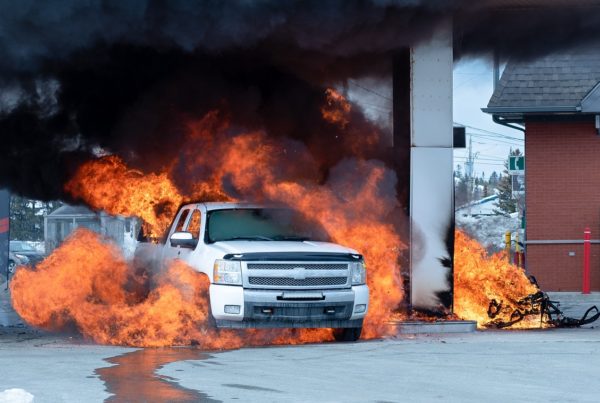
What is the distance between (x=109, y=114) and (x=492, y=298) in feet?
22.1

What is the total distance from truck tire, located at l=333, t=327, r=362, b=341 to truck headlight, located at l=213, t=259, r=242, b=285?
160 cm

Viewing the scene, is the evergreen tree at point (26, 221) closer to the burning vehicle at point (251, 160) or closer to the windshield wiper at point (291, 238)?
the burning vehicle at point (251, 160)

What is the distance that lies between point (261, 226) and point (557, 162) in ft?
39.4

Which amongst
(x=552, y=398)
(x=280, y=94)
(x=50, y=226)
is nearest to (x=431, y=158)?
(x=280, y=94)

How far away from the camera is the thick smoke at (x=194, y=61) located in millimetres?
15609

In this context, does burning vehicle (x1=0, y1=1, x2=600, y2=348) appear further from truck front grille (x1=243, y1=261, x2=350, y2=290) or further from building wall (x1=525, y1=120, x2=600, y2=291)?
building wall (x1=525, y1=120, x2=600, y2=291)

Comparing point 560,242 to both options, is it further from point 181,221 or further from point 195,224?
point 195,224

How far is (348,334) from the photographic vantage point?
48.1 feet

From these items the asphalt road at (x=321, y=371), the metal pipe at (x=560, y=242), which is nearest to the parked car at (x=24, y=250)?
the metal pipe at (x=560, y=242)

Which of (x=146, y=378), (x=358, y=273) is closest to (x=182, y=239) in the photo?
(x=358, y=273)

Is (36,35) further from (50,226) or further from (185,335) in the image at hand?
(50,226)

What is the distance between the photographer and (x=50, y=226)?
5344 cm

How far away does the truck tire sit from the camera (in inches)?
573

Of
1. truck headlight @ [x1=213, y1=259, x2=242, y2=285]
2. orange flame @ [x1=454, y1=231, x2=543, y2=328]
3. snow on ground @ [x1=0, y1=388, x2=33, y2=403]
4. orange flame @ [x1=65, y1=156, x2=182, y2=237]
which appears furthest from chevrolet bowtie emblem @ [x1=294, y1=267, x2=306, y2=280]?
snow on ground @ [x1=0, y1=388, x2=33, y2=403]
